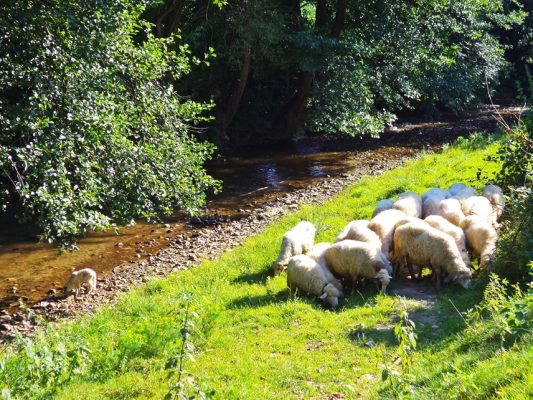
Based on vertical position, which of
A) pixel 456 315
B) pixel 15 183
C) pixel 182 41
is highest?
pixel 182 41

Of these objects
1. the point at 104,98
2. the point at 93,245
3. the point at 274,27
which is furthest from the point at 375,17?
the point at 104,98

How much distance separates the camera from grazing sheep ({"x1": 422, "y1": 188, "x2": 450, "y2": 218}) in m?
11.4

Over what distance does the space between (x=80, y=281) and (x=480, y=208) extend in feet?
24.1

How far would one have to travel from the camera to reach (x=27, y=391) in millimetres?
6750

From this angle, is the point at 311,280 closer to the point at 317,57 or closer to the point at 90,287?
the point at 90,287

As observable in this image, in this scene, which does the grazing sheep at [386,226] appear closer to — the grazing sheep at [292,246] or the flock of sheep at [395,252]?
the flock of sheep at [395,252]

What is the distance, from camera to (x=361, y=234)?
9.98 metres

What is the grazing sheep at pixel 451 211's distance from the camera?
1070cm

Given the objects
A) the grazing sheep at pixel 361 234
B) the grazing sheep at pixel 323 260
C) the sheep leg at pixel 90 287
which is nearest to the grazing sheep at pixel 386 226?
the grazing sheep at pixel 361 234

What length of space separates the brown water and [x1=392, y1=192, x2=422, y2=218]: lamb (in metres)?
5.70

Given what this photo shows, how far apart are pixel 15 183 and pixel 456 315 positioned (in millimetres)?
6186

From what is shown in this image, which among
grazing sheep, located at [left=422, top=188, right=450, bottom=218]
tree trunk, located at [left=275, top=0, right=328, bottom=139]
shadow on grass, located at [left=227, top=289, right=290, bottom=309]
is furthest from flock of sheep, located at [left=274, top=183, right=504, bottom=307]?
tree trunk, located at [left=275, top=0, right=328, bottom=139]

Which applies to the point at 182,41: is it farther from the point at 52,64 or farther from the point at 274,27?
the point at 52,64

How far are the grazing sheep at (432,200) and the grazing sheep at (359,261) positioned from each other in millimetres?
2259
